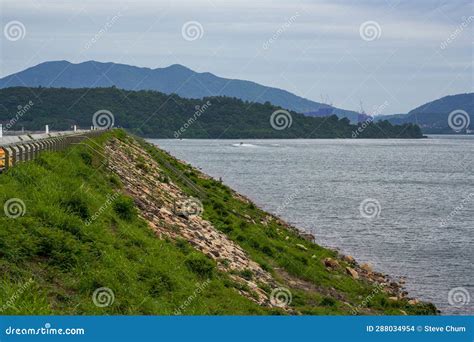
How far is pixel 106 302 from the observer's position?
42.6ft

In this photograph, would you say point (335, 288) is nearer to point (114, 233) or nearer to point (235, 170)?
point (114, 233)

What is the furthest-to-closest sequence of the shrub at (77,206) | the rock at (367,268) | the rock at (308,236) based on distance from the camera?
the rock at (308,236), the rock at (367,268), the shrub at (77,206)

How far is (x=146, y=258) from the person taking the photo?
1630 centimetres

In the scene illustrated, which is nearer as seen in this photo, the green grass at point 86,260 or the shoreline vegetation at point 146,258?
the green grass at point 86,260

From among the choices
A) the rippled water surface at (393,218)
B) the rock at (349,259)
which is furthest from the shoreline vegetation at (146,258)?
the rippled water surface at (393,218)

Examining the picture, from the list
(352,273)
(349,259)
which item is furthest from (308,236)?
(352,273)

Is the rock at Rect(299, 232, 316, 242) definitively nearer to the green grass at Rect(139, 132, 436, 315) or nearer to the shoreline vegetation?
the green grass at Rect(139, 132, 436, 315)

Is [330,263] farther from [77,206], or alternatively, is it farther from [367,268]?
[77,206]

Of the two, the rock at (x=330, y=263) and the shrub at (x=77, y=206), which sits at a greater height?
the rock at (x=330, y=263)

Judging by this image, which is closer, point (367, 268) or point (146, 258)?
point (146, 258)

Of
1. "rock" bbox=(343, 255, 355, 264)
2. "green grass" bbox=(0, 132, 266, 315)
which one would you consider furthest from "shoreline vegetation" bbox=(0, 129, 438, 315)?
"rock" bbox=(343, 255, 355, 264)

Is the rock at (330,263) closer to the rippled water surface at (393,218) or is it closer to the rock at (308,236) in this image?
the rippled water surface at (393,218)

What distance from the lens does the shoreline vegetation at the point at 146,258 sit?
1320 centimetres

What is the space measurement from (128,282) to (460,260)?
24.5 metres
